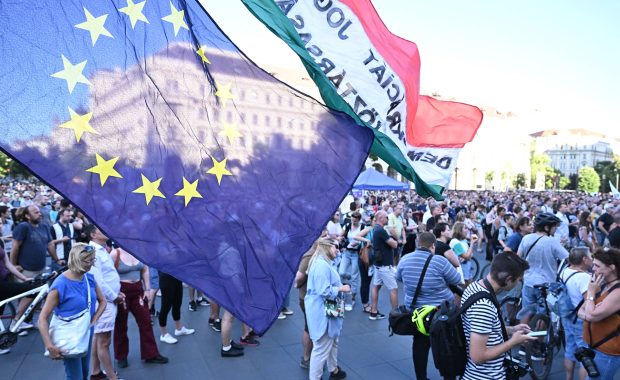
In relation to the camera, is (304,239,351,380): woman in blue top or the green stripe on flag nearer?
the green stripe on flag

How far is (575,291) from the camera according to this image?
160 inches

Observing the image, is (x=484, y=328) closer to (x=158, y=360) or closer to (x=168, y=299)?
(x=158, y=360)

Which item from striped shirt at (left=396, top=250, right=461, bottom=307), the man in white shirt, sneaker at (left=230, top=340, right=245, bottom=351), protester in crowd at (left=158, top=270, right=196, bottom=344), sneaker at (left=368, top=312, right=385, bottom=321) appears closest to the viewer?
the man in white shirt

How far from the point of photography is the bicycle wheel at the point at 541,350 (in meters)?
4.74

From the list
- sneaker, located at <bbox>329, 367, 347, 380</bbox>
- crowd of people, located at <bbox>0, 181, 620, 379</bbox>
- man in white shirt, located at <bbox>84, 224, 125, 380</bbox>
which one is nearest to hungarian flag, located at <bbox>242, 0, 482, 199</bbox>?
crowd of people, located at <bbox>0, 181, 620, 379</bbox>

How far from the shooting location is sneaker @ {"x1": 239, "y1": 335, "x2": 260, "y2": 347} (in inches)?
222

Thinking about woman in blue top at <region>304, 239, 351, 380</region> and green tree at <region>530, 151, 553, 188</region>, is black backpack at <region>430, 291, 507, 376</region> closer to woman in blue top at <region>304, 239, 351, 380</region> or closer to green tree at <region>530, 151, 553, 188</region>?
woman in blue top at <region>304, 239, 351, 380</region>

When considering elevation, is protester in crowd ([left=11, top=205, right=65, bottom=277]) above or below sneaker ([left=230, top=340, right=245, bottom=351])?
above

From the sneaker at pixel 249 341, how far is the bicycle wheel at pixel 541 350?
11.0 ft

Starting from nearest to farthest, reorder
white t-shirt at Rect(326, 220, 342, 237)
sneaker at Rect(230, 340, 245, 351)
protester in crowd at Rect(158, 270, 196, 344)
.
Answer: sneaker at Rect(230, 340, 245, 351)
protester in crowd at Rect(158, 270, 196, 344)
white t-shirt at Rect(326, 220, 342, 237)

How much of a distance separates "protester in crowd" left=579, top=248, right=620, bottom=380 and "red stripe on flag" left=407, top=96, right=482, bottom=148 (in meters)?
1.81

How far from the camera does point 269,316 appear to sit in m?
2.56

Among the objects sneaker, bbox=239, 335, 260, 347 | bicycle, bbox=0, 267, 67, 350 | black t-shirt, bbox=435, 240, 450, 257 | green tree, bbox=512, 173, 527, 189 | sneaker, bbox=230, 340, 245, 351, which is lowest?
sneaker, bbox=239, 335, 260, 347

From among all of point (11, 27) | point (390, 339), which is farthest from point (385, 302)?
point (11, 27)
